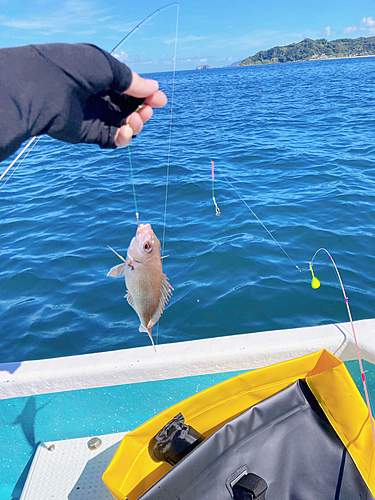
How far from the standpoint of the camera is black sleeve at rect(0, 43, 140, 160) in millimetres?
1201

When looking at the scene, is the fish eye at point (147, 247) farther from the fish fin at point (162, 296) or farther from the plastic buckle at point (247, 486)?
the plastic buckle at point (247, 486)

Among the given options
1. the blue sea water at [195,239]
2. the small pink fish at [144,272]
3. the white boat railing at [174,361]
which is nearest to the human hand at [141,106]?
the small pink fish at [144,272]

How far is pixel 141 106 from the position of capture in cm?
168

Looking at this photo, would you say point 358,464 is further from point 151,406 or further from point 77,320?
point 77,320

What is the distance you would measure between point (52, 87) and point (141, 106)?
493 millimetres

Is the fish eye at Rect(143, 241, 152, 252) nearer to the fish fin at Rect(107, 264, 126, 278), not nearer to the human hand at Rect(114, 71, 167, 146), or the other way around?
the fish fin at Rect(107, 264, 126, 278)

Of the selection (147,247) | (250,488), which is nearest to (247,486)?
(250,488)

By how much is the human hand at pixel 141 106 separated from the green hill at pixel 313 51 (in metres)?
168

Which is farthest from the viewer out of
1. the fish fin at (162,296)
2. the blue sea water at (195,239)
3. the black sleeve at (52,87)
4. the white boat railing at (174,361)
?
the blue sea water at (195,239)

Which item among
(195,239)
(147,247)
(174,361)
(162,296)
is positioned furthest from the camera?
(195,239)

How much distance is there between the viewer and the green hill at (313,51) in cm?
14588

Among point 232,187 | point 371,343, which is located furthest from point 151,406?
point 232,187

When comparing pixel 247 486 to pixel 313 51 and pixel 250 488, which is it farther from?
pixel 313 51

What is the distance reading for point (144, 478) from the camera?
2.01 meters
